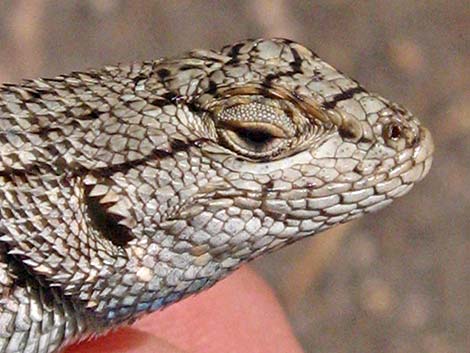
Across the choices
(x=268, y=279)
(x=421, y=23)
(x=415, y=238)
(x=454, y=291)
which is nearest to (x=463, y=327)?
(x=454, y=291)

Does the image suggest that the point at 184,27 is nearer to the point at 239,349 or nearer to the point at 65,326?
the point at 239,349

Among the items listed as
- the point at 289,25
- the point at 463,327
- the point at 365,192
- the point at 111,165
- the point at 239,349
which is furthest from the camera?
the point at 289,25

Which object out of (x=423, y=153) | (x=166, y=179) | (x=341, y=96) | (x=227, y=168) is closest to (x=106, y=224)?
(x=166, y=179)

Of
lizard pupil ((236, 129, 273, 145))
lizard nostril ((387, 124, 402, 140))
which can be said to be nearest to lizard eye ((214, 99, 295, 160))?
lizard pupil ((236, 129, 273, 145))

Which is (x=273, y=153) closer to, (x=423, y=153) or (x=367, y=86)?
(x=423, y=153)

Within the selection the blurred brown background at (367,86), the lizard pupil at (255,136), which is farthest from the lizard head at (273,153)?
the blurred brown background at (367,86)
